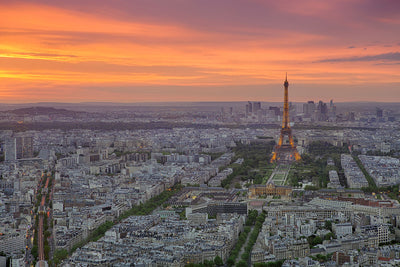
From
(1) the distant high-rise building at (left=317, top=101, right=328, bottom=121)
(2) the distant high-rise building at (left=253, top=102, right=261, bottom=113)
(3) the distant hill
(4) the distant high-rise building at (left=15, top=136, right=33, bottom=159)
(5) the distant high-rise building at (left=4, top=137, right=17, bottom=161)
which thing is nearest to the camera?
(5) the distant high-rise building at (left=4, top=137, right=17, bottom=161)

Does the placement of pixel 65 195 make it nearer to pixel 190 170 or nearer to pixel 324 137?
pixel 190 170

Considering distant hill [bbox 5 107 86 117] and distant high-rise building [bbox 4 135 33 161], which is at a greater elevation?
distant hill [bbox 5 107 86 117]

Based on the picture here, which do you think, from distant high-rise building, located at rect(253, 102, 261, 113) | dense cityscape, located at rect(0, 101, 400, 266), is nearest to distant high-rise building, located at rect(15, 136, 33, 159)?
dense cityscape, located at rect(0, 101, 400, 266)

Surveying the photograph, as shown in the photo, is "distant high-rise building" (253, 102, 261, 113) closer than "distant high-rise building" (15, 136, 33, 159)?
No

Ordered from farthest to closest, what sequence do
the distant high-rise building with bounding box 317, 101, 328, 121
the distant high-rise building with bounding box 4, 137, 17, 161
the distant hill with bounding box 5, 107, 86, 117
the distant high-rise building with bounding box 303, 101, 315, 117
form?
1. the distant high-rise building with bounding box 303, 101, 315, 117
2. the distant high-rise building with bounding box 317, 101, 328, 121
3. the distant hill with bounding box 5, 107, 86, 117
4. the distant high-rise building with bounding box 4, 137, 17, 161

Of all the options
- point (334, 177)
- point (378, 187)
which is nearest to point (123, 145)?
point (334, 177)

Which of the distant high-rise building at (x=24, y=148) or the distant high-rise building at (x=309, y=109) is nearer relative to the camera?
the distant high-rise building at (x=24, y=148)

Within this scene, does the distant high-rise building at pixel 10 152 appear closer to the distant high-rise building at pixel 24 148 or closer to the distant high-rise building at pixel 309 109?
the distant high-rise building at pixel 24 148

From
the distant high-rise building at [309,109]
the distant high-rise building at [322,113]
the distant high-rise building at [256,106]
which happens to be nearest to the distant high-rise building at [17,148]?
the distant high-rise building at [322,113]

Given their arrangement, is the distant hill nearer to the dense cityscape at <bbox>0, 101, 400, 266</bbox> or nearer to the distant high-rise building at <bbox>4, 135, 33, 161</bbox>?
the distant high-rise building at <bbox>4, 135, 33, 161</bbox>
